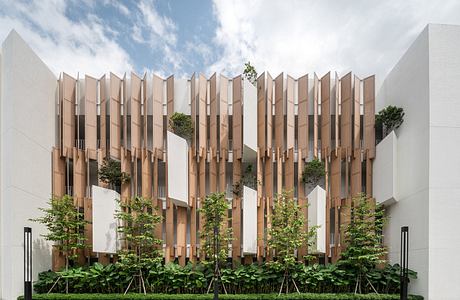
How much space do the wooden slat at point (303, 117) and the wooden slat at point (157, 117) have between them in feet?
24.0

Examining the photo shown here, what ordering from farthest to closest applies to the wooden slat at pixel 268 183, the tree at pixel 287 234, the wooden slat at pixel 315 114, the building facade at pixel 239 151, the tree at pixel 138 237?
the wooden slat at pixel 315 114 → the wooden slat at pixel 268 183 → the tree at pixel 138 237 → the tree at pixel 287 234 → the building facade at pixel 239 151

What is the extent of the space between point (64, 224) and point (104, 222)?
1.68 metres

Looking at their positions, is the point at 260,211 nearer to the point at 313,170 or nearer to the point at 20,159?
the point at 313,170

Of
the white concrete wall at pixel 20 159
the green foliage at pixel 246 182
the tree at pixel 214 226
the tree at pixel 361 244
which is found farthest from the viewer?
the green foliage at pixel 246 182

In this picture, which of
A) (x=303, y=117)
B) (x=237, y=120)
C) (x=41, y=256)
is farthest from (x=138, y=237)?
(x=303, y=117)

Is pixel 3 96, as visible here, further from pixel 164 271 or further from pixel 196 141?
pixel 164 271

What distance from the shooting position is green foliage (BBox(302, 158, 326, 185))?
50.6 ft

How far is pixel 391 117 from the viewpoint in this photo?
14984 mm

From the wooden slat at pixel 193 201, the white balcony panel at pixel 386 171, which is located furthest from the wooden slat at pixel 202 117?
the white balcony panel at pixel 386 171

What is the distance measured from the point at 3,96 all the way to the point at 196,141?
8.82 meters

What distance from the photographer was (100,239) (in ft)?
45.9

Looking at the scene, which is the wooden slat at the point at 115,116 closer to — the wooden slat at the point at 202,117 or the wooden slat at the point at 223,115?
the wooden slat at the point at 202,117

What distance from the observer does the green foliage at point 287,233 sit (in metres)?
13.4
